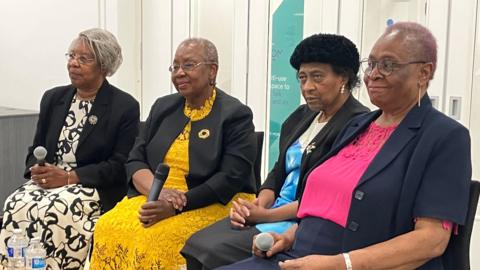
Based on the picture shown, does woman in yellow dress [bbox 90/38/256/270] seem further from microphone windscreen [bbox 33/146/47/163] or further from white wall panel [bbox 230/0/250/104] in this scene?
white wall panel [bbox 230/0/250/104]

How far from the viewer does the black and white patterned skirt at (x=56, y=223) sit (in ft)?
9.65

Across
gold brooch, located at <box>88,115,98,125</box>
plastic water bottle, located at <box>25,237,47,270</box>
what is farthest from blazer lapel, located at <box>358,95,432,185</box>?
gold brooch, located at <box>88,115,98,125</box>

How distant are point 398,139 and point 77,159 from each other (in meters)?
1.91

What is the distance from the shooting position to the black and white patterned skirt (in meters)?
2.94

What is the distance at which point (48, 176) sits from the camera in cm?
304

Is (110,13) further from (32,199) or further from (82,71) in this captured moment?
(32,199)

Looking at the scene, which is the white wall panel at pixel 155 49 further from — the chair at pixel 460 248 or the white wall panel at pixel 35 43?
the chair at pixel 460 248

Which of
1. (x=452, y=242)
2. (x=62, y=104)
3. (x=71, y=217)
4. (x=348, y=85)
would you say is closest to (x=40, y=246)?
(x=71, y=217)

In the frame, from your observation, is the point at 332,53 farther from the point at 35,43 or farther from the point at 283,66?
the point at 35,43

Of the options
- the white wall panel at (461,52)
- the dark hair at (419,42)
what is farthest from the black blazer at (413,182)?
the white wall panel at (461,52)

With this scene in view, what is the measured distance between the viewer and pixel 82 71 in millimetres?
3162

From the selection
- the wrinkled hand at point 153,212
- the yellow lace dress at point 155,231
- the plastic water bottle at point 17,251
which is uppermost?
the wrinkled hand at point 153,212

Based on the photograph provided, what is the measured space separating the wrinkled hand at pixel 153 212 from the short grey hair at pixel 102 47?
1.00 m

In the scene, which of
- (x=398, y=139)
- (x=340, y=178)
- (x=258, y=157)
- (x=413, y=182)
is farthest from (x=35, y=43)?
(x=413, y=182)
